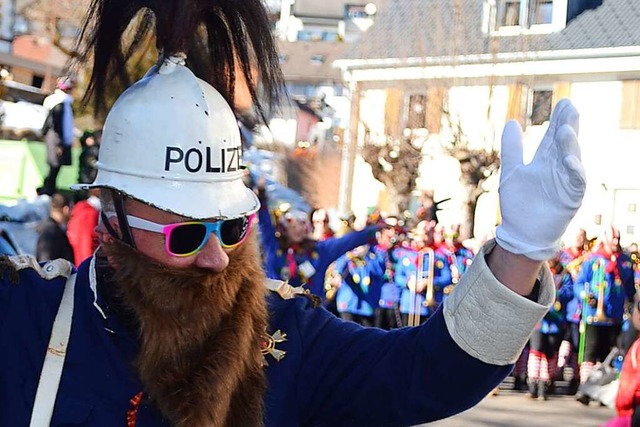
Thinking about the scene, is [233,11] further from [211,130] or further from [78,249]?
[78,249]

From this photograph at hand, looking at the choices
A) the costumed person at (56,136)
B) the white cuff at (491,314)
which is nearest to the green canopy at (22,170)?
the costumed person at (56,136)

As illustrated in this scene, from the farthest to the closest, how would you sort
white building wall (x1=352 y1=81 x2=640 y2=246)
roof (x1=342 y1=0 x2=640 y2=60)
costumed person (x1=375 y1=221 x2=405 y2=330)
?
1. roof (x1=342 y1=0 x2=640 y2=60)
2. white building wall (x1=352 y1=81 x2=640 y2=246)
3. costumed person (x1=375 y1=221 x2=405 y2=330)

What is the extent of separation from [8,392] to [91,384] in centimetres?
17

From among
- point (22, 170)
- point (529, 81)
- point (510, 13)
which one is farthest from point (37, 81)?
point (22, 170)

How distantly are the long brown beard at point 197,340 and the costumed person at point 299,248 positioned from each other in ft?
18.2

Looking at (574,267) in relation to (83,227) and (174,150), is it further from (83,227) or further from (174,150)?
(174,150)

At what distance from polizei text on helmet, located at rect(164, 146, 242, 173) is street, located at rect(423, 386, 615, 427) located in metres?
6.54

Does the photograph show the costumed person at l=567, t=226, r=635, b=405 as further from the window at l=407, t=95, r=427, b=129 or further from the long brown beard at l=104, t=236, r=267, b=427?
the window at l=407, t=95, r=427, b=129

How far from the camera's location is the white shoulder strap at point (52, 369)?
2.09 metres

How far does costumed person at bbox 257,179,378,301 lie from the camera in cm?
796

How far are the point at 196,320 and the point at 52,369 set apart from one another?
12.6 inches

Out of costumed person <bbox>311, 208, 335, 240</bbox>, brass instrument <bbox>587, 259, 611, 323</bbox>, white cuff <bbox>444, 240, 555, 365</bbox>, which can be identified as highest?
white cuff <bbox>444, 240, 555, 365</bbox>

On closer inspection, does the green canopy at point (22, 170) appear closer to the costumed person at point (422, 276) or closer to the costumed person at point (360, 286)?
the costumed person at point (360, 286)

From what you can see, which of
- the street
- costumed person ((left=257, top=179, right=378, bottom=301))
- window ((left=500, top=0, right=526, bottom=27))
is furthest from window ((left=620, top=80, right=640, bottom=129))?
costumed person ((left=257, top=179, right=378, bottom=301))
